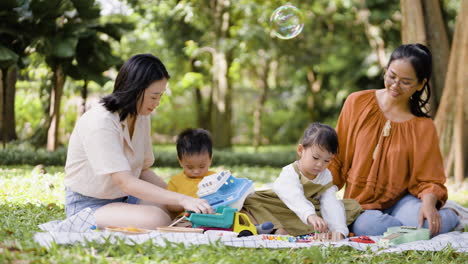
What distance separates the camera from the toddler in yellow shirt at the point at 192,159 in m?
3.67

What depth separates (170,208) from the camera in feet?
11.6

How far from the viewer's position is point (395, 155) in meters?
3.71

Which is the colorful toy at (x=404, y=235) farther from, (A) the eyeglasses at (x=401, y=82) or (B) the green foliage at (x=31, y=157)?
(B) the green foliage at (x=31, y=157)

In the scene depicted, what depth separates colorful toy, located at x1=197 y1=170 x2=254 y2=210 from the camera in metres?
3.38

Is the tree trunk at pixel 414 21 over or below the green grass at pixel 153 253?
over

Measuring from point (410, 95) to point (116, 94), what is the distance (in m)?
1.95

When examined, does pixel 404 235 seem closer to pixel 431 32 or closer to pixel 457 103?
pixel 457 103

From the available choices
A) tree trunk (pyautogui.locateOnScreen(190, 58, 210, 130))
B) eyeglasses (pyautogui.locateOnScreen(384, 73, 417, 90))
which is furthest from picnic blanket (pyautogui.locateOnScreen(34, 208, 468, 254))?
tree trunk (pyautogui.locateOnScreen(190, 58, 210, 130))

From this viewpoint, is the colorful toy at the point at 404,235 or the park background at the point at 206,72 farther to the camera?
the park background at the point at 206,72

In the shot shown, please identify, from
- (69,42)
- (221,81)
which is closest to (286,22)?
(69,42)

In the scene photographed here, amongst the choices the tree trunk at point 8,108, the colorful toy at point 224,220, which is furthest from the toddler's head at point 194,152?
the tree trunk at point 8,108

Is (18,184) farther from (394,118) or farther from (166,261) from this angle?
(394,118)

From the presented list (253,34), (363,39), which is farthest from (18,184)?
(363,39)

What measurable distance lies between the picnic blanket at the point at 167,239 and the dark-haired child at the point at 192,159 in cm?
71
